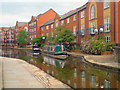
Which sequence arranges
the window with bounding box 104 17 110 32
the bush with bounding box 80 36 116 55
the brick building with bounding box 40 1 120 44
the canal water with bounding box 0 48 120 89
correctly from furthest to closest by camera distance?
the window with bounding box 104 17 110 32 → the brick building with bounding box 40 1 120 44 → the bush with bounding box 80 36 116 55 → the canal water with bounding box 0 48 120 89

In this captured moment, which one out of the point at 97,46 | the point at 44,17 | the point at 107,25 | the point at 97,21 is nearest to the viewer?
the point at 97,46

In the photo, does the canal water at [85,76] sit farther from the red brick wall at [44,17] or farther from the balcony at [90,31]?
the red brick wall at [44,17]

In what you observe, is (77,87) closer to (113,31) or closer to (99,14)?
(113,31)

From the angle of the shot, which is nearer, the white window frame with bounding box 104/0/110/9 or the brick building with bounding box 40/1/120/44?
the brick building with bounding box 40/1/120/44

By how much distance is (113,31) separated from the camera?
19.0 meters

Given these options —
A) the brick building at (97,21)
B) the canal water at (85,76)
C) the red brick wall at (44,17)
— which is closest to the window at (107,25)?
the brick building at (97,21)

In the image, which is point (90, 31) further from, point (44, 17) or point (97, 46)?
point (44, 17)

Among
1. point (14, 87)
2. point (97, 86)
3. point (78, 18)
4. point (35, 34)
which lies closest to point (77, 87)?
point (97, 86)

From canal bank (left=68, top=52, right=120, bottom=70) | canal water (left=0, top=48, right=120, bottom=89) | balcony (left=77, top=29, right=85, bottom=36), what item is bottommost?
canal water (left=0, top=48, right=120, bottom=89)

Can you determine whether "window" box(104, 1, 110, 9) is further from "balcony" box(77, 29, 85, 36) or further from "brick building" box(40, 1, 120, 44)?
"balcony" box(77, 29, 85, 36)

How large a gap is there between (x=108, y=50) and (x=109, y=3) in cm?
649

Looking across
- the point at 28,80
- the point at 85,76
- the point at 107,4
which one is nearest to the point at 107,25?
the point at 107,4

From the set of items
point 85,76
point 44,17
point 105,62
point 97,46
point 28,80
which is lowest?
point 85,76

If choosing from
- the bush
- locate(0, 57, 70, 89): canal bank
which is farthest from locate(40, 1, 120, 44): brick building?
locate(0, 57, 70, 89): canal bank
